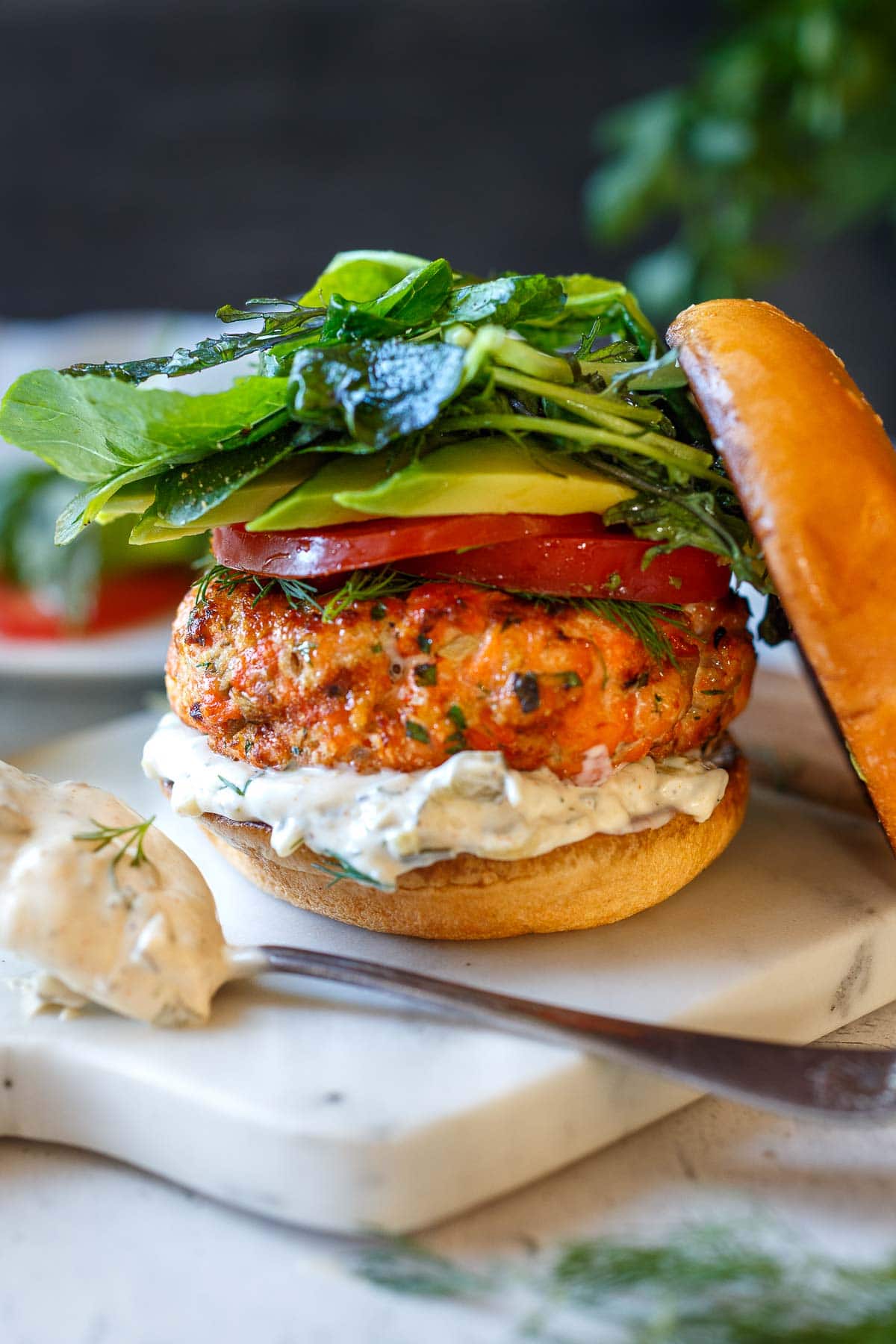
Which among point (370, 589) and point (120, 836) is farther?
point (370, 589)

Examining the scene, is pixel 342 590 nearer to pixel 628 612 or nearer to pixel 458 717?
pixel 458 717

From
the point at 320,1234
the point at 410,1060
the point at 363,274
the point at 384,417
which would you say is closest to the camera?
the point at 320,1234

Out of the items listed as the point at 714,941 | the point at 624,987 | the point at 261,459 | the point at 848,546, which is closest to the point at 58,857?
the point at 261,459

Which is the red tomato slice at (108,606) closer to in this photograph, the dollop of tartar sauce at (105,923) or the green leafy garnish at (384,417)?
the green leafy garnish at (384,417)

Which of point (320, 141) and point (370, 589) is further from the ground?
point (320, 141)

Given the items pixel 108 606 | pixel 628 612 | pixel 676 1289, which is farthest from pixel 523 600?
pixel 108 606

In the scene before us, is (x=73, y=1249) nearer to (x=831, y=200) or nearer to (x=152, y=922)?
(x=152, y=922)

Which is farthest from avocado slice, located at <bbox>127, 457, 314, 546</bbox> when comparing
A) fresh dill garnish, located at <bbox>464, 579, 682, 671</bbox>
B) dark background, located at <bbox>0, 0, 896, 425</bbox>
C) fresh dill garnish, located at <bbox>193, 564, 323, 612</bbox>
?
dark background, located at <bbox>0, 0, 896, 425</bbox>

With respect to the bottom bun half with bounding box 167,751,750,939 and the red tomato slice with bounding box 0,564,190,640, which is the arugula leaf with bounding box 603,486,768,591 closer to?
the bottom bun half with bounding box 167,751,750,939

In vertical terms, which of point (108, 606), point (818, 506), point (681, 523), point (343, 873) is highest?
point (818, 506)
